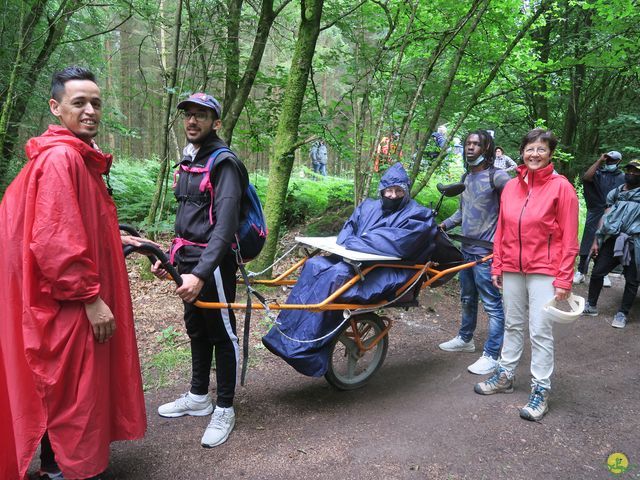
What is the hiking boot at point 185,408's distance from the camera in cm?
338

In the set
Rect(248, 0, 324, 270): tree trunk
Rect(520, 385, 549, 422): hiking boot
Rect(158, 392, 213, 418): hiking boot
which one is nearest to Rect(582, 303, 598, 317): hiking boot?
Rect(520, 385, 549, 422): hiking boot

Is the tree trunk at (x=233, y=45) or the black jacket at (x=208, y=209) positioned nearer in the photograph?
the black jacket at (x=208, y=209)

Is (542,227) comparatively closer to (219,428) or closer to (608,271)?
(219,428)

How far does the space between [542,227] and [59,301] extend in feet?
11.0

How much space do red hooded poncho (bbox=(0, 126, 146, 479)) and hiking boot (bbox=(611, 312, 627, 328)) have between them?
21.6ft

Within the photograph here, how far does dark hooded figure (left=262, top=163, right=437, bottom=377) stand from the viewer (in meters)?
3.39

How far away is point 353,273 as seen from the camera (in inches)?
138

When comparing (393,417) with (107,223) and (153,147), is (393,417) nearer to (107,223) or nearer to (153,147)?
(107,223)

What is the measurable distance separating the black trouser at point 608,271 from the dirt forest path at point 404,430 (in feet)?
6.10

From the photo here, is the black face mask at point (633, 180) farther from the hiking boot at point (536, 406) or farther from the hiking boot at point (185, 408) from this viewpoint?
the hiking boot at point (185, 408)

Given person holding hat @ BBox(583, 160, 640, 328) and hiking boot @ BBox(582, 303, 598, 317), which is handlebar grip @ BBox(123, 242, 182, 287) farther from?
hiking boot @ BBox(582, 303, 598, 317)

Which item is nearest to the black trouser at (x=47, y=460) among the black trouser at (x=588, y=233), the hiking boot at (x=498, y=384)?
the hiking boot at (x=498, y=384)

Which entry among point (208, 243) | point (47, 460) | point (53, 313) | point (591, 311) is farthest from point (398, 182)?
point (591, 311)

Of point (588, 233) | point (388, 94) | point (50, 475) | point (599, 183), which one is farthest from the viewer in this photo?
point (588, 233)
